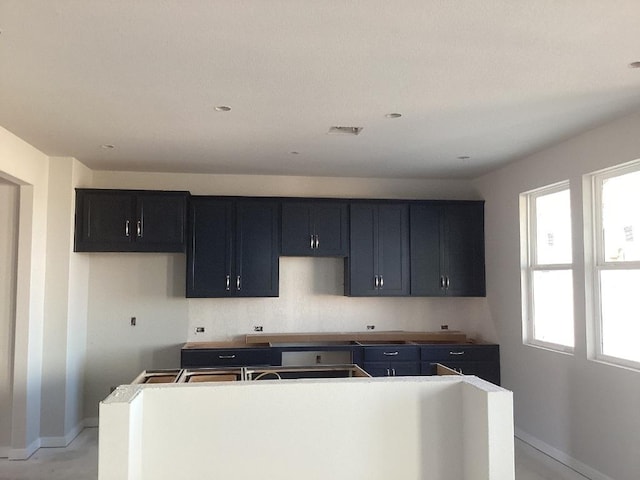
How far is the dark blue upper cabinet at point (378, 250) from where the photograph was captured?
567cm

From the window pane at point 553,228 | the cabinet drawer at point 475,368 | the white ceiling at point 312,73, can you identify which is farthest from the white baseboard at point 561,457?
the white ceiling at point 312,73

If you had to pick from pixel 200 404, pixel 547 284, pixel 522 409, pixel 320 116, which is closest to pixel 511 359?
pixel 522 409

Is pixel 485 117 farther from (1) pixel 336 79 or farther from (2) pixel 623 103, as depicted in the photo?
(1) pixel 336 79

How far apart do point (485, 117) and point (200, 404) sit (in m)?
2.70

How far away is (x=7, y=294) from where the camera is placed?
4680mm

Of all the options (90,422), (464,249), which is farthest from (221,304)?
(464,249)

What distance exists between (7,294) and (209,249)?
1865mm

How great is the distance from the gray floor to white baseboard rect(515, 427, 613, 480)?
0.05 meters

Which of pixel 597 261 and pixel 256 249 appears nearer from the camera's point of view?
pixel 597 261

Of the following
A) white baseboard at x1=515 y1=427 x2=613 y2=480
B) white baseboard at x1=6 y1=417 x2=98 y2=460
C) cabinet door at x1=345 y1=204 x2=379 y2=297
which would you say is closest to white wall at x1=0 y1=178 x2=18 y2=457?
white baseboard at x1=6 y1=417 x2=98 y2=460

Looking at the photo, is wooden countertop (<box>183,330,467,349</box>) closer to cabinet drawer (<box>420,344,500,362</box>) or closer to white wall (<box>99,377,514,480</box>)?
cabinet drawer (<box>420,344,500,362</box>)

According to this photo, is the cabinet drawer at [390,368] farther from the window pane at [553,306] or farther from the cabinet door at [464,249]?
the window pane at [553,306]

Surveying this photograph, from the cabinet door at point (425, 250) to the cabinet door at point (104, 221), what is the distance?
2.98m

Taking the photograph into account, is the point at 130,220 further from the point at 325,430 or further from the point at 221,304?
the point at 325,430
